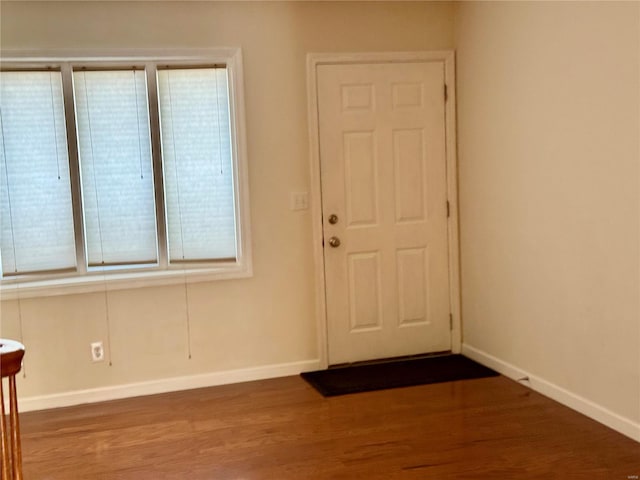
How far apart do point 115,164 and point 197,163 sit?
496mm

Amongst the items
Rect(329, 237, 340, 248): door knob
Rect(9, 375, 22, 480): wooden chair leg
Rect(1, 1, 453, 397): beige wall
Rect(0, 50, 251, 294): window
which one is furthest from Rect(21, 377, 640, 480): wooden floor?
Rect(9, 375, 22, 480): wooden chair leg

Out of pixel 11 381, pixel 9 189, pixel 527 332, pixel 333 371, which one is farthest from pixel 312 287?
pixel 11 381

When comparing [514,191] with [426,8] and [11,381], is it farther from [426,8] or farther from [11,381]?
[11,381]

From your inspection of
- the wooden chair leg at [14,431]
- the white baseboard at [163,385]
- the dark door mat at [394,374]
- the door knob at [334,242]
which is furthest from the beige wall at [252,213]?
the wooden chair leg at [14,431]

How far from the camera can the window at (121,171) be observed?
4.10 metres

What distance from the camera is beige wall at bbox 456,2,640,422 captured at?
3.30 meters

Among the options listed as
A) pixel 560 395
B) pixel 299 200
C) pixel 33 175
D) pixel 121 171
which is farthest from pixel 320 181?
pixel 560 395

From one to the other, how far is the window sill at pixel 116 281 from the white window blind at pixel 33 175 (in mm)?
110

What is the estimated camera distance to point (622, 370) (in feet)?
11.1

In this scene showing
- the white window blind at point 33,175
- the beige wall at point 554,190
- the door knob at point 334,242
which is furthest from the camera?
the door knob at point 334,242

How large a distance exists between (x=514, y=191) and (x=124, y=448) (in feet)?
8.58

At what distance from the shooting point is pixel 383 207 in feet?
15.3

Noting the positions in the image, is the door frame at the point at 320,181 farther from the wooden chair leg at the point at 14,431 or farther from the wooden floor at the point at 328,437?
the wooden chair leg at the point at 14,431

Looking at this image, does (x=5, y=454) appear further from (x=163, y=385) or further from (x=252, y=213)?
(x=252, y=213)
